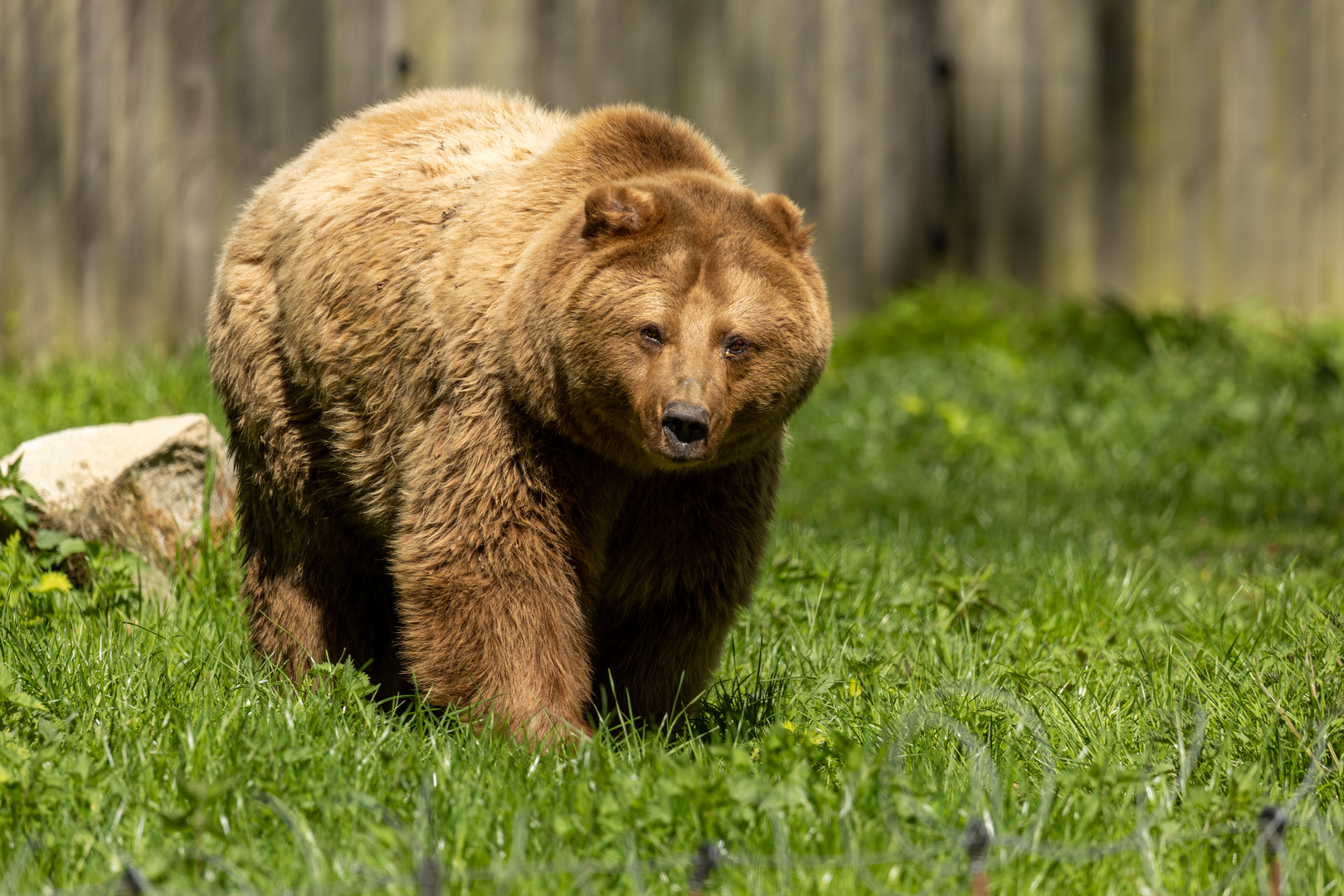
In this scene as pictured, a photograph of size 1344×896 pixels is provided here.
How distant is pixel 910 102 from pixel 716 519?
6563 mm

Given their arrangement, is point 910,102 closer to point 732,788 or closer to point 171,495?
point 171,495

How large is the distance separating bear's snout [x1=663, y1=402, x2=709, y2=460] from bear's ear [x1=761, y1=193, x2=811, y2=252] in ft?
2.33

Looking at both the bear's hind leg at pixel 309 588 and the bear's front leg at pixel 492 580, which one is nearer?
the bear's front leg at pixel 492 580

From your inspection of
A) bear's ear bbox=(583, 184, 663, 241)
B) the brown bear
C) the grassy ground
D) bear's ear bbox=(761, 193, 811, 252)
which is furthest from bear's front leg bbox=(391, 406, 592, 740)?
bear's ear bbox=(761, 193, 811, 252)

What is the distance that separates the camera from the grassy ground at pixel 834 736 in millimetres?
2783

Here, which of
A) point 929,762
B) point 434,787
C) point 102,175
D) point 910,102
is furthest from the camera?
point 910,102

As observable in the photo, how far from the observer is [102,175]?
8211mm

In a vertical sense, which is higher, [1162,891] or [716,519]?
[716,519]

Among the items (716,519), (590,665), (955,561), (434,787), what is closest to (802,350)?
(716,519)

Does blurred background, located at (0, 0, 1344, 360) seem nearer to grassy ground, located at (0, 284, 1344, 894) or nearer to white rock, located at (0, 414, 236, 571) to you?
grassy ground, located at (0, 284, 1344, 894)

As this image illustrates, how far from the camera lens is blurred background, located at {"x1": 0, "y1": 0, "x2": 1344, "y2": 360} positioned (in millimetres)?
8188

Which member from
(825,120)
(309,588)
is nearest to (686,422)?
(309,588)

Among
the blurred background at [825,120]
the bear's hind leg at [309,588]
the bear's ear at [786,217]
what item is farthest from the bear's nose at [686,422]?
the blurred background at [825,120]

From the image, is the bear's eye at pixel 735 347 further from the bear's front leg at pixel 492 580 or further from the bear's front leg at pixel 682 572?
the bear's front leg at pixel 492 580
